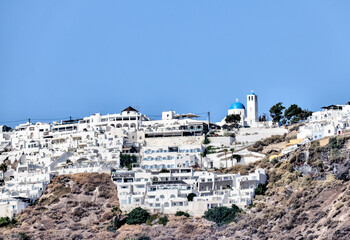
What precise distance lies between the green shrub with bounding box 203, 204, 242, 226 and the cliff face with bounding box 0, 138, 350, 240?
0.66 m

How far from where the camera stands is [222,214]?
3784 inches

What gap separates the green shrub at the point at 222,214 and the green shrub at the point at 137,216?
21.8 ft

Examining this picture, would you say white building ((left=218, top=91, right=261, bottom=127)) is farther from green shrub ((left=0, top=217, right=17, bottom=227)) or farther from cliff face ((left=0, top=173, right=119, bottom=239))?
green shrub ((left=0, top=217, right=17, bottom=227))

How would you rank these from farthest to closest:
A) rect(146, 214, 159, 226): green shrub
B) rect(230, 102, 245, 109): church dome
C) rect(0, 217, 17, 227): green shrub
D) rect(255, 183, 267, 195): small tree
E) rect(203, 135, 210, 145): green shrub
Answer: rect(230, 102, 245, 109): church dome, rect(203, 135, 210, 145): green shrub, rect(0, 217, 17, 227): green shrub, rect(255, 183, 267, 195): small tree, rect(146, 214, 159, 226): green shrub

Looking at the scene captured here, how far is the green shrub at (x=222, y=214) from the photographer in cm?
9569

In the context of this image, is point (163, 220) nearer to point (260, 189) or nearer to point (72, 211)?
point (260, 189)

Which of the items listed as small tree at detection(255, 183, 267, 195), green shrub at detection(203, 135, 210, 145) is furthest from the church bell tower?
small tree at detection(255, 183, 267, 195)

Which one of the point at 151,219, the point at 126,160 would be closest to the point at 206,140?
the point at 126,160

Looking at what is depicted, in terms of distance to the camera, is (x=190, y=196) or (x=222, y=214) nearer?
(x=222, y=214)

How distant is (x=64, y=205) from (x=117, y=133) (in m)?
21.0

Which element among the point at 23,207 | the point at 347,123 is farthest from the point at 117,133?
the point at 347,123

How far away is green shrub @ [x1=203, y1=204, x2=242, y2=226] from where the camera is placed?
95.7 meters

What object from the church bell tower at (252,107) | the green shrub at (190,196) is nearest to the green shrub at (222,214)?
the green shrub at (190,196)

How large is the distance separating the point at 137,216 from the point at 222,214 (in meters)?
9.42
